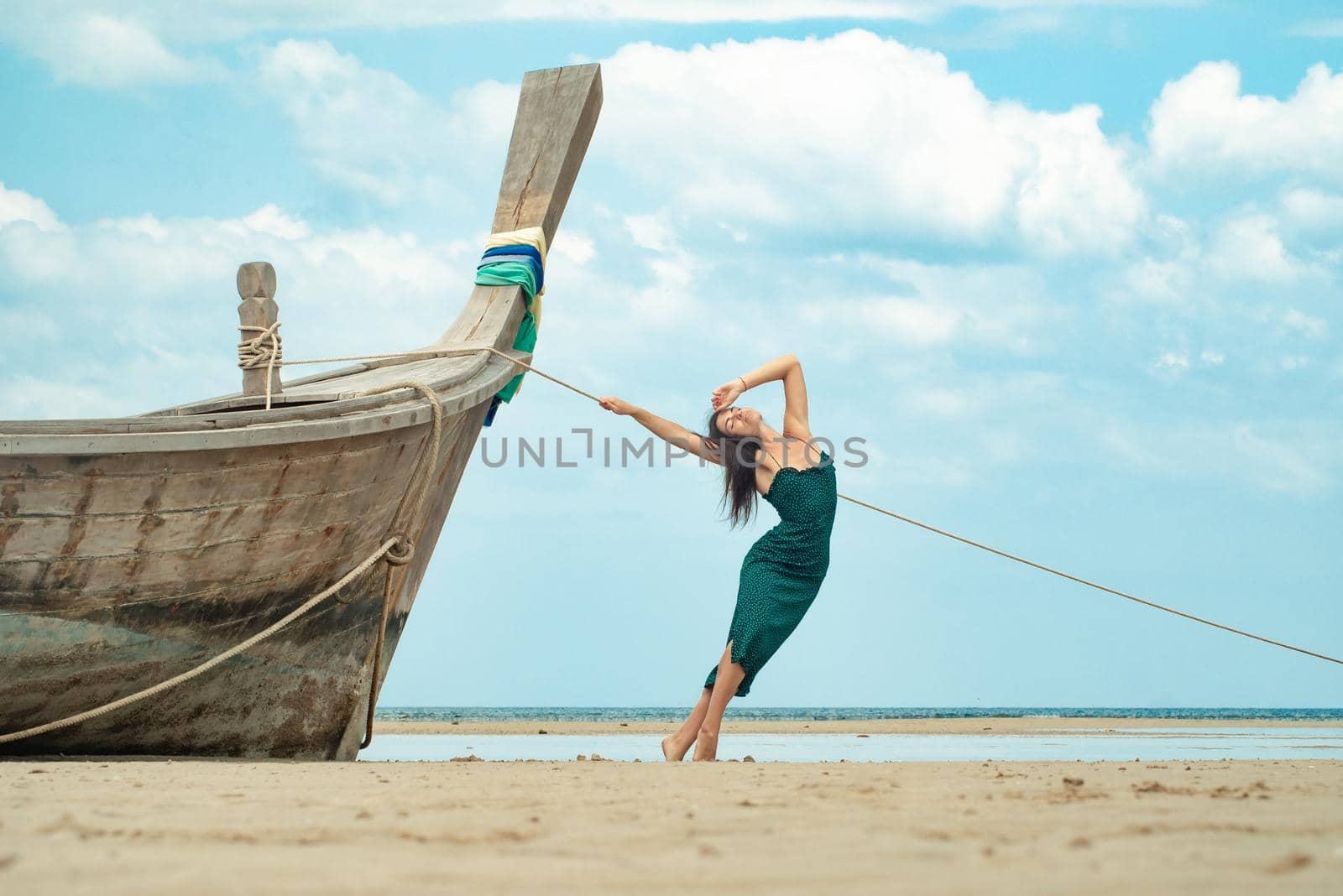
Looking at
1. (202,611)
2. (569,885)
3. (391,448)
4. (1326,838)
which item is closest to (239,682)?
(202,611)

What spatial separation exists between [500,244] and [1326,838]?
564cm

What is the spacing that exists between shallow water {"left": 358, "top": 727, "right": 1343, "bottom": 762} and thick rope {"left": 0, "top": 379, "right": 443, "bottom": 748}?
171cm

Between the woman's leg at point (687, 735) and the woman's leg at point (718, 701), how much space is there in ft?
0.17

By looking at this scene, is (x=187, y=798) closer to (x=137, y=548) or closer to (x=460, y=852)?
(x=460, y=852)

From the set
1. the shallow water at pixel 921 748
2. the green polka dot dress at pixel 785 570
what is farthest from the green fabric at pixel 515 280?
the green polka dot dress at pixel 785 570

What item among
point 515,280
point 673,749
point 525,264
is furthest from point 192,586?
point 525,264

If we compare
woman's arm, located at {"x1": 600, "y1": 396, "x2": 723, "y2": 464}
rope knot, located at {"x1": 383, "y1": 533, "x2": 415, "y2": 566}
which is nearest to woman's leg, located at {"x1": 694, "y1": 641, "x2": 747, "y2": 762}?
woman's arm, located at {"x1": 600, "y1": 396, "x2": 723, "y2": 464}

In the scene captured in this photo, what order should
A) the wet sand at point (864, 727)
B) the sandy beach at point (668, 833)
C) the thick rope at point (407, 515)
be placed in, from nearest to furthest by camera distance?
the sandy beach at point (668, 833) → the thick rope at point (407, 515) → the wet sand at point (864, 727)

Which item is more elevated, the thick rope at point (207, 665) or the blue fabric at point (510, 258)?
the blue fabric at point (510, 258)

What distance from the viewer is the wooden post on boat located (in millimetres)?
4785

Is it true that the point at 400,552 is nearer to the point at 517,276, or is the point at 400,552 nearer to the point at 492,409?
the point at 492,409

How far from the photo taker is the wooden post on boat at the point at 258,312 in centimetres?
479

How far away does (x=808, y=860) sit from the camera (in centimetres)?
183

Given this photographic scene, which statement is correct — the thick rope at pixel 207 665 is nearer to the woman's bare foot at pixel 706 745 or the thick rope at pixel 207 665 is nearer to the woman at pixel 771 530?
the woman at pixel 771 530
